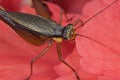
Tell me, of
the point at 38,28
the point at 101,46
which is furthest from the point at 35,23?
the point at 101,46

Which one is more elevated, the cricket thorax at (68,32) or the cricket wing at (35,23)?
the cricket wing at (35,23)

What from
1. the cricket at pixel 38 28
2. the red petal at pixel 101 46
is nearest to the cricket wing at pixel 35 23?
the cricket at pixel 38 28

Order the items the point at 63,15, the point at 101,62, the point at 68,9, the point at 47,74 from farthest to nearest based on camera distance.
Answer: the point at 68,9 < the point at 63,15 < the point at 47,74 < the point at 101,62

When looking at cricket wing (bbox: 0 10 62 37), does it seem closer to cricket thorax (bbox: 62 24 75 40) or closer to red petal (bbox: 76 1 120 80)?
cricket thorax (bbox: 62 24 75 40)

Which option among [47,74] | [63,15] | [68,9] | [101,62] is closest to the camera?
[101,62]

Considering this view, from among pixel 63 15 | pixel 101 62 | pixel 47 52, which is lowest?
pixel 101 62

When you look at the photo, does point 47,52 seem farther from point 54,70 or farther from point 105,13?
point 105,13

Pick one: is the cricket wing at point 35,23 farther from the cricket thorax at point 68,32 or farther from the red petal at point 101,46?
the red petal at point 101,46

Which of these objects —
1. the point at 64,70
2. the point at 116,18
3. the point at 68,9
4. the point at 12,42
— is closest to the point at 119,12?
the point at 116,18
